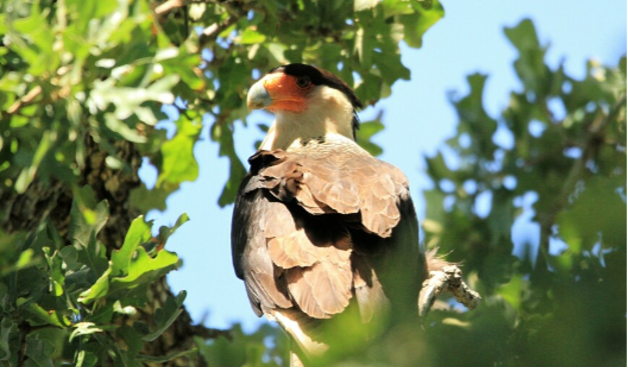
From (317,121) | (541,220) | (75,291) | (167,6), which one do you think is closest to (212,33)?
(167,6)

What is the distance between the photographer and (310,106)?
17.5ft

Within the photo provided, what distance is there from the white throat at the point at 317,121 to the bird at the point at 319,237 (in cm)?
93

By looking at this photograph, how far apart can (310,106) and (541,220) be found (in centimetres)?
302

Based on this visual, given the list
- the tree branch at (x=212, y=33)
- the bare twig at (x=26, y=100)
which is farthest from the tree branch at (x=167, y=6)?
the bare twig at (x=26, y=100)

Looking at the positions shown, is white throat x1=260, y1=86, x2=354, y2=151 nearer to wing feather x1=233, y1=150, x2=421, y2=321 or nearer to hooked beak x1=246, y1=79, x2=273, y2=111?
hooked beak x1=246, y1=79, x2=273, y2=111

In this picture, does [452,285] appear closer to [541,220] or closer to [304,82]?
[541,220]

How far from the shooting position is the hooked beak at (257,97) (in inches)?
194

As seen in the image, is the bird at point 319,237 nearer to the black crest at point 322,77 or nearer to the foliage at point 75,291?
the foliage at point 75,291

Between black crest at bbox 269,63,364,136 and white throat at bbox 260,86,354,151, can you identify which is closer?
black crest at bbox 269,63,364,136

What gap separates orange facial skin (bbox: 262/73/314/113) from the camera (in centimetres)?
510

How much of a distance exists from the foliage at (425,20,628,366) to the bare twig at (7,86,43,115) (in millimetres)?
1439

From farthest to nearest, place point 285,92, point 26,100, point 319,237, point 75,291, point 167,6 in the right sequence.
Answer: point 285,92, point 167,6, point 319,237, point 75,291, point 26,100

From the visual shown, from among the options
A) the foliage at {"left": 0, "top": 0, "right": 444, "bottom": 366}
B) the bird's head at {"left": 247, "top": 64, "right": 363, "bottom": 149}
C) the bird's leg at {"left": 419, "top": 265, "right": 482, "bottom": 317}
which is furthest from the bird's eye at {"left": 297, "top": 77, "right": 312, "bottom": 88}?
the bird's leg at {"left": 419, "top": 265, "right": 482, "bottom": 317}

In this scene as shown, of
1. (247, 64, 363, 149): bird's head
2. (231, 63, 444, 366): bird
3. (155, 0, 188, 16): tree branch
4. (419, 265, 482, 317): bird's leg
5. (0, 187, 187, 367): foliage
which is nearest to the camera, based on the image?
(0, 187, 187, 367): foliage
